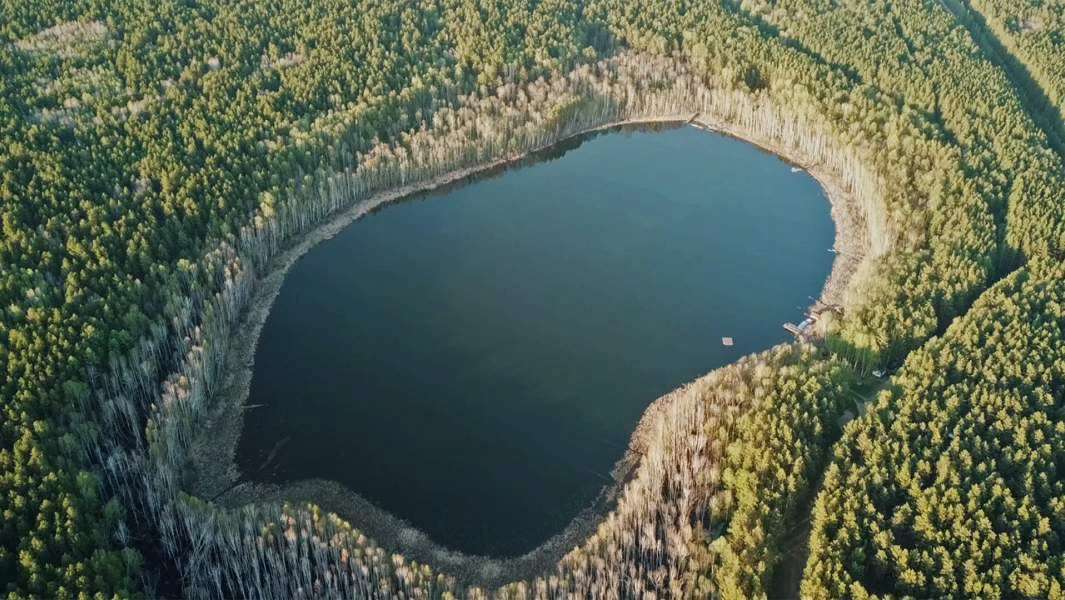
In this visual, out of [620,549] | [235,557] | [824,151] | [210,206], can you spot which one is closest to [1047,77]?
[824,151]

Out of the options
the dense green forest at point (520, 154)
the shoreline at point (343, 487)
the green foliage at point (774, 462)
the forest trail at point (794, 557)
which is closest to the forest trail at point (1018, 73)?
the dense green forest at point (520, 154)

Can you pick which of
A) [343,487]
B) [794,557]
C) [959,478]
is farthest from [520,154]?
[959,478]

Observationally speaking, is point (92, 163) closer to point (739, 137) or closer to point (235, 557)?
point (235, 557)

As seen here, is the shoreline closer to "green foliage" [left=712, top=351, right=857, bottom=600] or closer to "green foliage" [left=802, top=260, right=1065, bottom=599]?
"green foliage" [left=712, top=351, right=857, bottom=600]

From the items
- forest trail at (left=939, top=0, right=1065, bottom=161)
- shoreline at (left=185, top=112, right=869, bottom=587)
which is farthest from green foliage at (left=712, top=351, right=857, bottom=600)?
forest trail at (left=939, top=0, right=1065, bottom=161)

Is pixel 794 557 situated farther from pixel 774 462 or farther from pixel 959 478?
pixel 959 478
